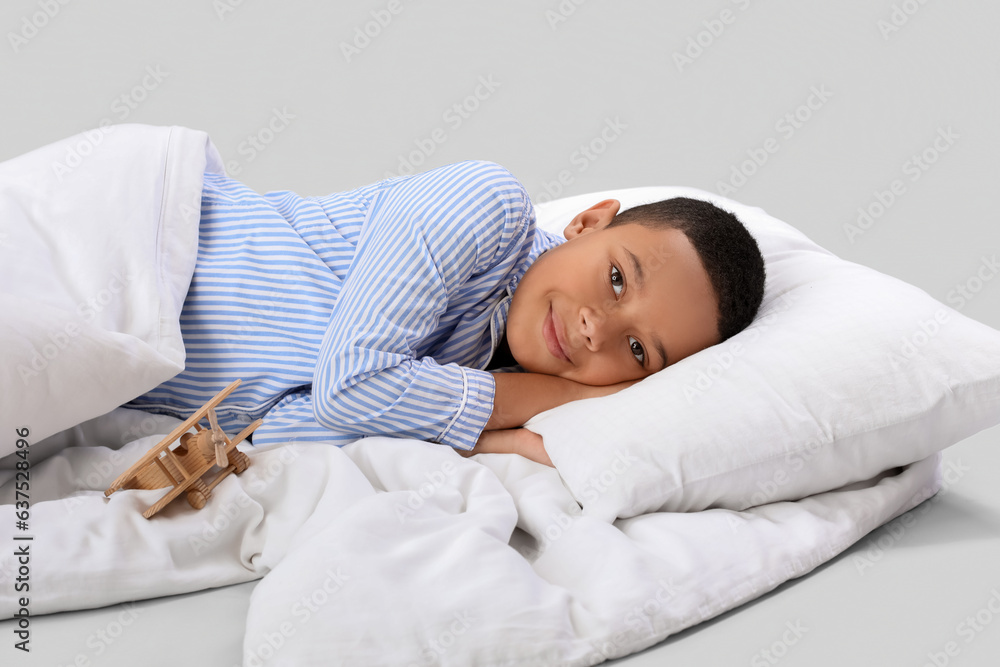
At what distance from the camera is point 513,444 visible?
4.84 feet

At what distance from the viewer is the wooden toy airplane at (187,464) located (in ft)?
4.05

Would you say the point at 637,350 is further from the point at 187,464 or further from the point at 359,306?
the point at 187,464

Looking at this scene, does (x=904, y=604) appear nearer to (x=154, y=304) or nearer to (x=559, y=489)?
(x=559, y=489)

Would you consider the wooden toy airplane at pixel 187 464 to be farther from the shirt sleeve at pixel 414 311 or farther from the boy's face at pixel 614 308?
the boy's face at pixel 614 308

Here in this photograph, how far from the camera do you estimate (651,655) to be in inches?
42.2

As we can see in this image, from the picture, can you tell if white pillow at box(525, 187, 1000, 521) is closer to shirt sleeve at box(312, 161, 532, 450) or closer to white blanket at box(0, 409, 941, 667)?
white blanket at box(0, 409, 941, 667)

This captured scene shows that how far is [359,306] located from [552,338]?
1.06 feet

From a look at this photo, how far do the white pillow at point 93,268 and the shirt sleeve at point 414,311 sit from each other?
0.28 metres

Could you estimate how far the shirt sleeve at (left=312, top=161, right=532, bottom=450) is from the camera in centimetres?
138

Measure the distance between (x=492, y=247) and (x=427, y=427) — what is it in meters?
0.32

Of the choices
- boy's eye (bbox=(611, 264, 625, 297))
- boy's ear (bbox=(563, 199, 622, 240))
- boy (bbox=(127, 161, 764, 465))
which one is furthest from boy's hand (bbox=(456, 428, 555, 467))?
boy's ear (bbox=(563, 199, 622, 240))

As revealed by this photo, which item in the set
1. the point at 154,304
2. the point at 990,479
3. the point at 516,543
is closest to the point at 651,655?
the point at 516,543

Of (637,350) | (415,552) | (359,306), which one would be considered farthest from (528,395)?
(415,552)

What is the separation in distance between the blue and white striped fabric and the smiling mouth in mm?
128
